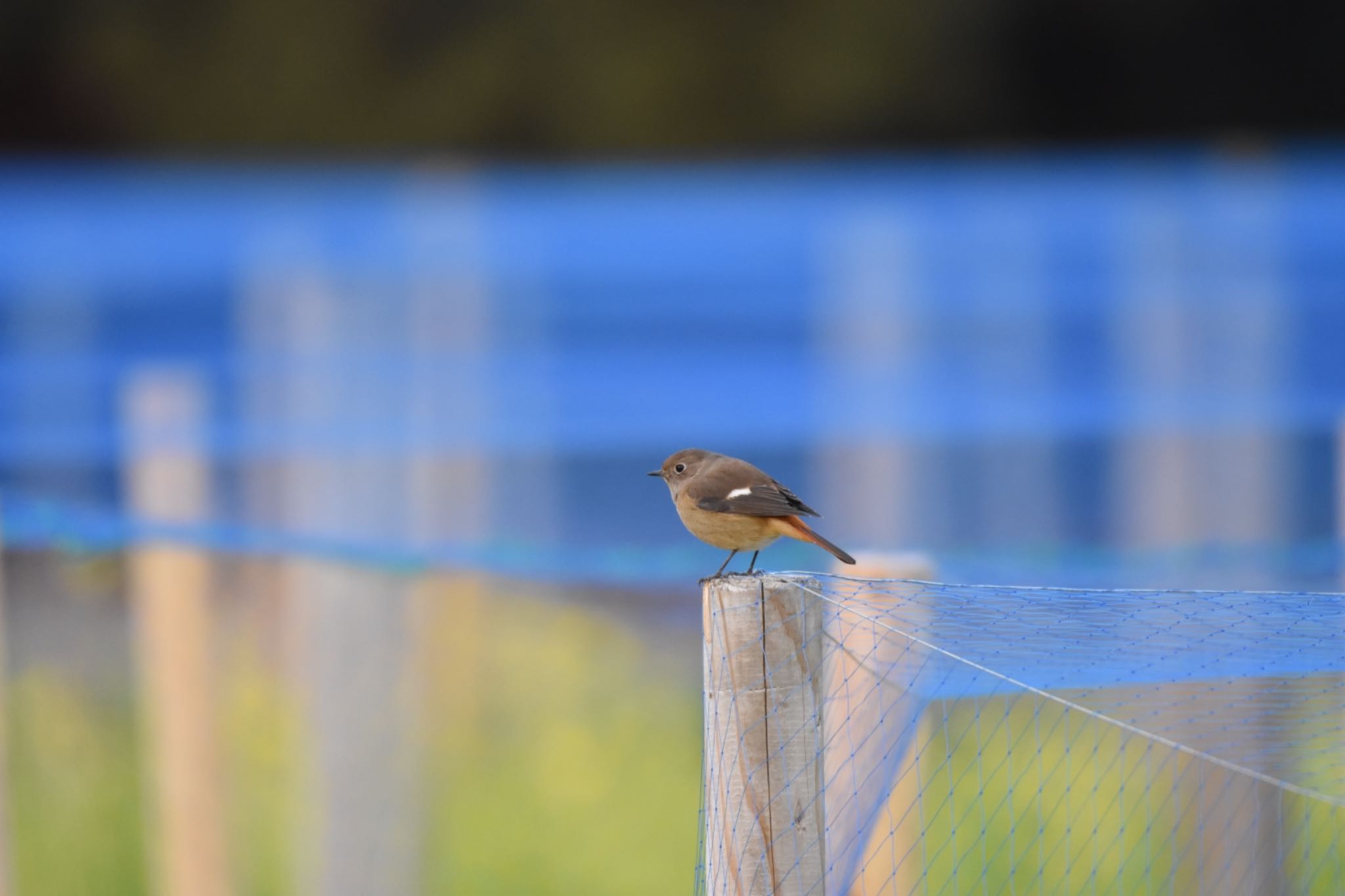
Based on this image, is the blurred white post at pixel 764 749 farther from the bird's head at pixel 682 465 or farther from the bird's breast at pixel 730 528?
the bird's head at pixel 682 465

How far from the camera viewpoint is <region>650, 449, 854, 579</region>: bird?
3053mm

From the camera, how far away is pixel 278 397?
6.62 metres

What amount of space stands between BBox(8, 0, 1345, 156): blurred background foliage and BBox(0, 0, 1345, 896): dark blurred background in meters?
0.71

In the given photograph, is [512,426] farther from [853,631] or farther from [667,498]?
[853,631]

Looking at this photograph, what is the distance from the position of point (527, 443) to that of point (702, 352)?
1002 millimetres

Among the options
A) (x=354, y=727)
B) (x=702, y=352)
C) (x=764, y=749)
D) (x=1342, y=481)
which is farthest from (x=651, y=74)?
(x=764, y=749)

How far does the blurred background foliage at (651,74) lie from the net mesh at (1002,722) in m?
8.90

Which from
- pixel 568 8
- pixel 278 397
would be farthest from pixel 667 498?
pixel 568 8

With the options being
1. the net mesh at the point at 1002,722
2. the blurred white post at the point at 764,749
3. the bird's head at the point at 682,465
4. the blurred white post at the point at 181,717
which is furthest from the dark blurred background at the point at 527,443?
the blurred white post at the point at 764,749

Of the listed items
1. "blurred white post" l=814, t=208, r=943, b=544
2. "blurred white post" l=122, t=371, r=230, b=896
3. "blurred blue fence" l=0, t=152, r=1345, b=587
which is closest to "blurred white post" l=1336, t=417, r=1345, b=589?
"blurred blue fence" l=0, t=152, r=1345, b=587

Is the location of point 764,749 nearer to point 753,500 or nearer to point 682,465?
point 753,500

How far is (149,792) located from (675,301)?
4060 millimetres

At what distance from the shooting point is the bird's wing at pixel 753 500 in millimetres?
3035

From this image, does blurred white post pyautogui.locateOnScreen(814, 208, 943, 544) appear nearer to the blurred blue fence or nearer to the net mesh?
the blurred blue fence
